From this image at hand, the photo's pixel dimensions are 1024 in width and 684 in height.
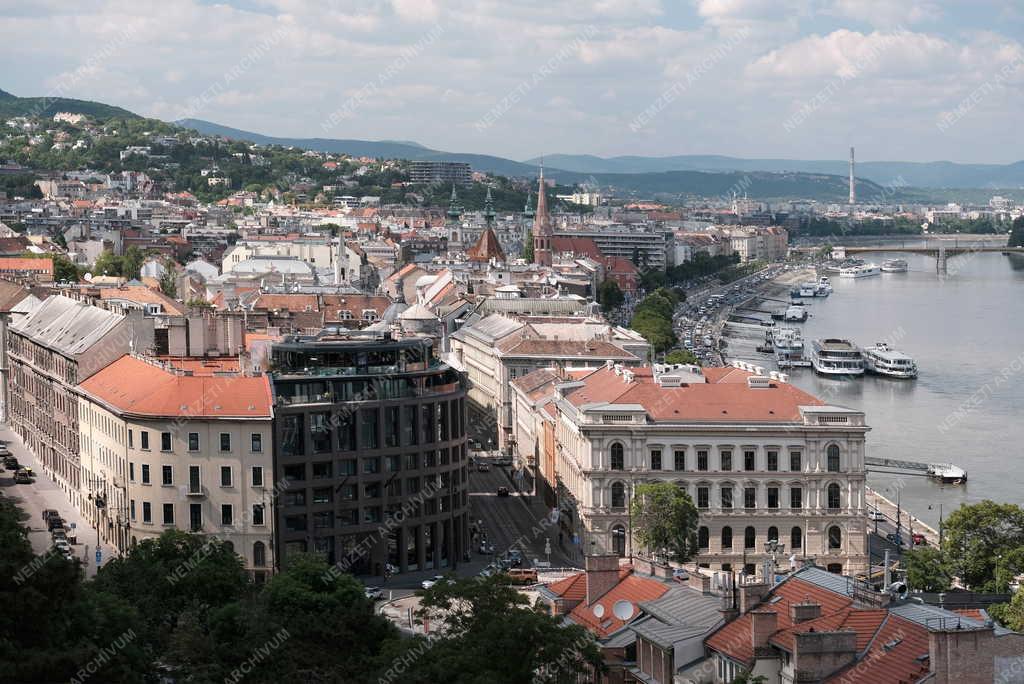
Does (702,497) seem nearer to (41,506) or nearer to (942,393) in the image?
(41,506)

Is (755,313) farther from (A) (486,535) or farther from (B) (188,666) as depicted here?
(B) (188,666)

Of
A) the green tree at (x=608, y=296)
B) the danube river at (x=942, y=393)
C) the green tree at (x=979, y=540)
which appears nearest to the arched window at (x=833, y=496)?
the green tree at (x=979, y=540)

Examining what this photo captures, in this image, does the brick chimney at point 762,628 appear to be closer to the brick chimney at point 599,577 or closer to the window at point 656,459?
the brick chimney at point 599,577

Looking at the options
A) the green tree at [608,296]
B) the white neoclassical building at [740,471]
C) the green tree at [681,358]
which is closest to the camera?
the white neoclassical building at [740,471]

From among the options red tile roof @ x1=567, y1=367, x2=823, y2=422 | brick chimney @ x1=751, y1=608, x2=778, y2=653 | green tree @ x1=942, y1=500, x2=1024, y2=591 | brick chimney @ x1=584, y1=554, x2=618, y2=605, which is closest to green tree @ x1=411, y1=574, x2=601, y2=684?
brick chimney @ x1=751, y1=608, x2=778, y2=653

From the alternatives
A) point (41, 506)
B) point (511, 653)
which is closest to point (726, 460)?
point (41, 506)

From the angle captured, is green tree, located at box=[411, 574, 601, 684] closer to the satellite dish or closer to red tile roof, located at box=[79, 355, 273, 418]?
the satellite dish

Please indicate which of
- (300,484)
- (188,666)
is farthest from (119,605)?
(300,484)
